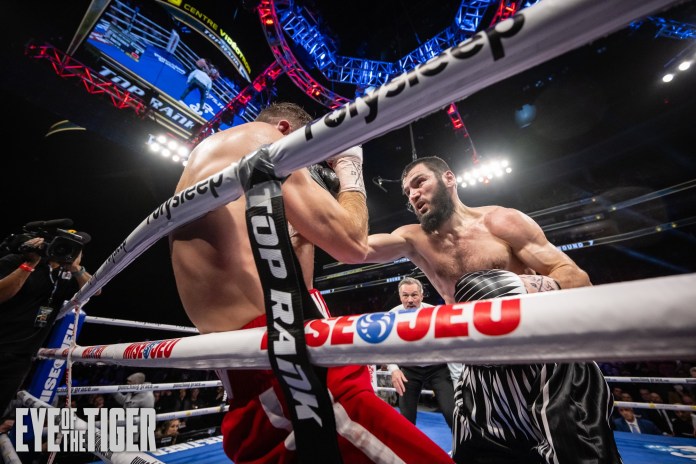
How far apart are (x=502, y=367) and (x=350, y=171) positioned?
1057 mm

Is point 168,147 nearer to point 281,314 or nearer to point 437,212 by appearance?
point 437,212

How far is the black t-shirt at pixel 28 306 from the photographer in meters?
2.15

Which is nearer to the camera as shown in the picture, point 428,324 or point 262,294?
point 428,324

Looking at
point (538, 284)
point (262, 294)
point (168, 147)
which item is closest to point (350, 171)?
point (262, 294)

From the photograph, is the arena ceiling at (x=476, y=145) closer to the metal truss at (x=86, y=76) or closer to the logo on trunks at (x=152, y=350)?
the metal truss at (x=86, y=76)

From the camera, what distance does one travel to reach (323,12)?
23.0ft

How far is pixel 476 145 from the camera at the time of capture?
1002cm

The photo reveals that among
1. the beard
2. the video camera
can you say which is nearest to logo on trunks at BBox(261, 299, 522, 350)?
the beard

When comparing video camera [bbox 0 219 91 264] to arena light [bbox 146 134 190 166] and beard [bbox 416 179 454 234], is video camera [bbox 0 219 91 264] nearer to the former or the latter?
beard [bbox 416 179 454 234]

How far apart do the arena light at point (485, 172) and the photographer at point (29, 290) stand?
9.24 metres

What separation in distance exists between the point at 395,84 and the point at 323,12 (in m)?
7.98

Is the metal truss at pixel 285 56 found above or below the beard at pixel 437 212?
above

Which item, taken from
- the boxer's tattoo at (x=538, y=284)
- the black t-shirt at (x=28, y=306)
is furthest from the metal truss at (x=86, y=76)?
the boxer's tattoo at (x=538, y=284)

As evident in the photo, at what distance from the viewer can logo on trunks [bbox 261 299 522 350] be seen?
42 centimetres
